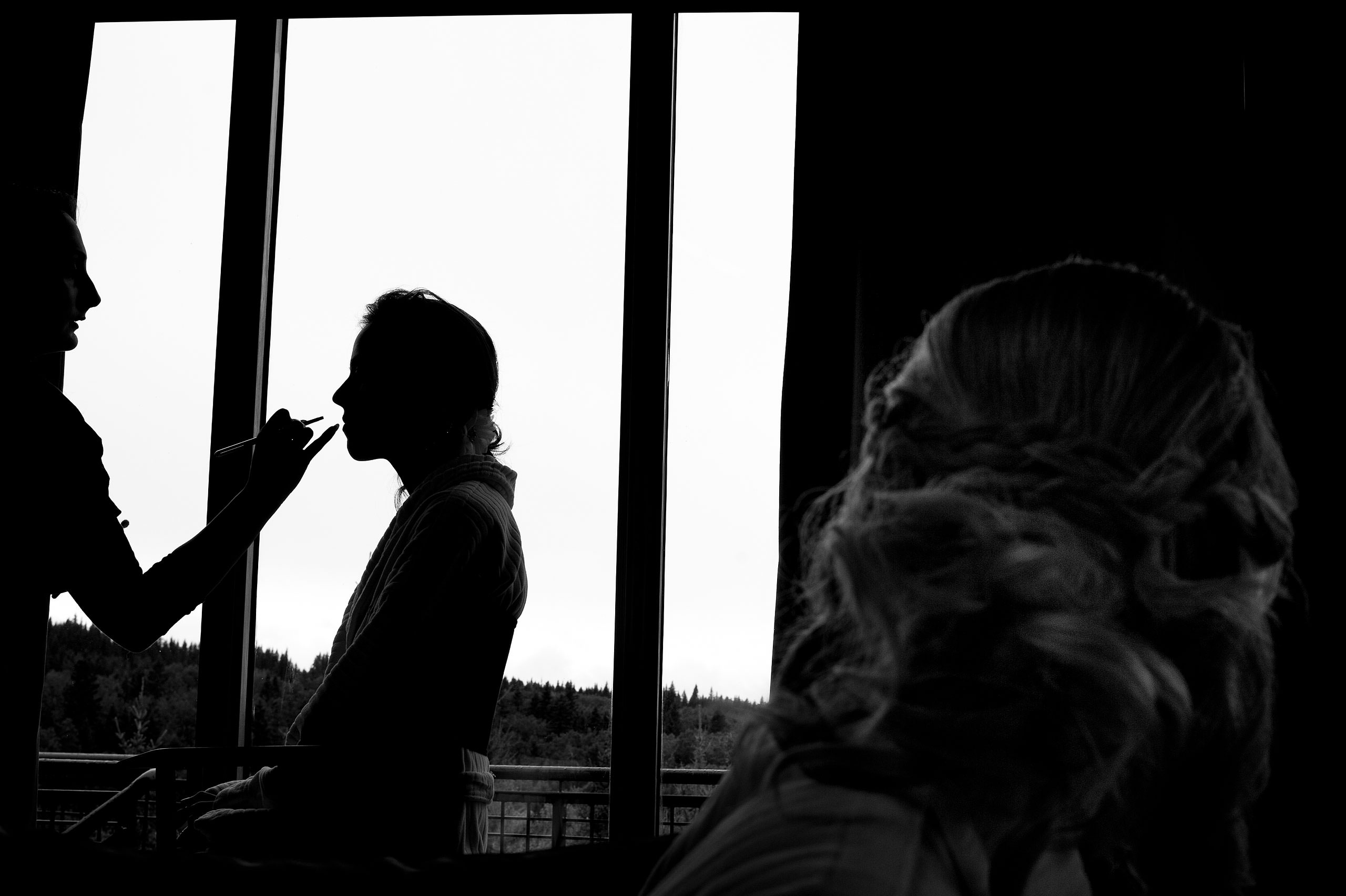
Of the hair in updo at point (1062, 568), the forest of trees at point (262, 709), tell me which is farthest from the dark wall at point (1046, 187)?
the hair in updo at point (1062, 568)

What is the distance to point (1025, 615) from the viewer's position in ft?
1.88

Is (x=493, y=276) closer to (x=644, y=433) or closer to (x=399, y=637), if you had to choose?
(x=644, y=433)

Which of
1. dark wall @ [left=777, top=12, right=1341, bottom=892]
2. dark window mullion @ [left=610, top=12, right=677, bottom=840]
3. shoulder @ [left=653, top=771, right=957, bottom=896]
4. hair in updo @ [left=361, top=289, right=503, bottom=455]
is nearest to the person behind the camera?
shoulder @ [left=653, top=771, right=957, bottom=896]

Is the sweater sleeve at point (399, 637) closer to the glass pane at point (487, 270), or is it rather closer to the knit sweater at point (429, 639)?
the knit sweater at point (429, 639)

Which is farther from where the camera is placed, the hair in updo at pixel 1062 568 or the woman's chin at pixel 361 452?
the woman's chin at pixel 361 452

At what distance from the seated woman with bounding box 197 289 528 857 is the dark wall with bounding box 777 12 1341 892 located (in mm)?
778

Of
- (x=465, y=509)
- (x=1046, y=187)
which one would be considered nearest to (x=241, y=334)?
(x=465, y=509)

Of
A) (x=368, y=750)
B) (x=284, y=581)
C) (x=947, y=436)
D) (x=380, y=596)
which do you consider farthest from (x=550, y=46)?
(x=947, y=436)

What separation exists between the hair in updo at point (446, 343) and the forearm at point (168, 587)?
0.37 meters

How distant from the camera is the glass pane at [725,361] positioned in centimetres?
244

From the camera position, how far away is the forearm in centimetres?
145

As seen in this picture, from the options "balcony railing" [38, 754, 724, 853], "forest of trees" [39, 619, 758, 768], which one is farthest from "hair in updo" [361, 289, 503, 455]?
"balcony railing" [38, 754, 724, 853]

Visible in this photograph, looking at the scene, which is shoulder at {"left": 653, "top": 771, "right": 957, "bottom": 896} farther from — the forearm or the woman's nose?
the woman's nose

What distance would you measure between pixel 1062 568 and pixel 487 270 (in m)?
2.16
